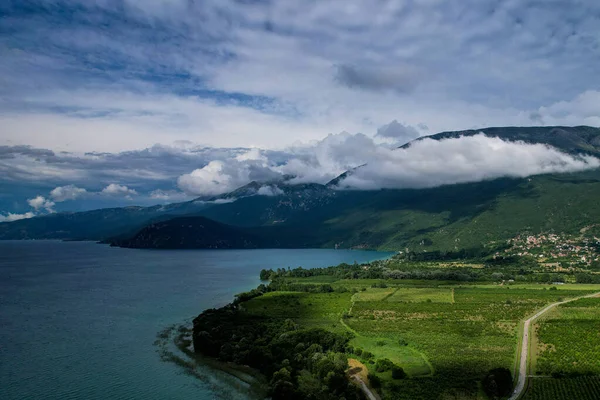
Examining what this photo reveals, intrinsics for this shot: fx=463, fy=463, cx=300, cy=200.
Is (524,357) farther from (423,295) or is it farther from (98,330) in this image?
(98,330)

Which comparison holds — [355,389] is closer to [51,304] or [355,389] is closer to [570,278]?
[51,304]

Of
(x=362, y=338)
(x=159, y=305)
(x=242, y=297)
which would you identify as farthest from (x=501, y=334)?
(x=159, y=305)

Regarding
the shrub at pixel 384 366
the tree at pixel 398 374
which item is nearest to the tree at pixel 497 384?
the tree at pixel 398 374

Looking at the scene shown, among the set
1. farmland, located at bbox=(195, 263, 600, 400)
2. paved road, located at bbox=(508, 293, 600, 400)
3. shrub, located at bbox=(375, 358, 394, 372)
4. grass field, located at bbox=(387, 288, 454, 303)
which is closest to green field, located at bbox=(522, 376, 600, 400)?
farmland, located at bbox=(195, 263, 600, 400)

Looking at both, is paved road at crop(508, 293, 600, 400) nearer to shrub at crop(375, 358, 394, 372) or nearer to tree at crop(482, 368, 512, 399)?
tree at crop(482, 368, 512, 399)

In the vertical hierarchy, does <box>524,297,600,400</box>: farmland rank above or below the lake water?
below

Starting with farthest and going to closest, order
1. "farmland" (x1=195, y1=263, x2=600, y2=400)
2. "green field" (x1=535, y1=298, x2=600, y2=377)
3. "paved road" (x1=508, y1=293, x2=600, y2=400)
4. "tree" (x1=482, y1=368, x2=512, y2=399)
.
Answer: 1. "green field" (x1=535, y1=298, x2=600, y2=377)
2. "farmland" (x1=195, y1=263, x2=600, y2=400)
3. "paved road" (x1=508, y1=293, x2=600, y2=400)
4. "tree" (x1=482, y1=368, x2=512, y2=399)

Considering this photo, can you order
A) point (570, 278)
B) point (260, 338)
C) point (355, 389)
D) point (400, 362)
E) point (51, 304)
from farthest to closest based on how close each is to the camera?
point (570, 278)
point (51, 304)
point (260, 338)
point (400, 362)
point (355, 389)
